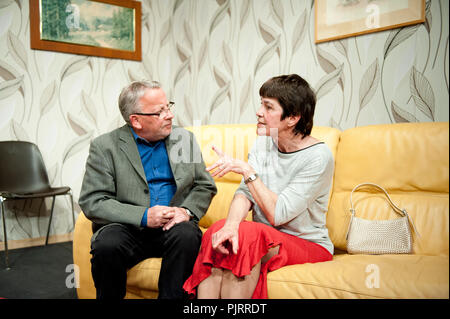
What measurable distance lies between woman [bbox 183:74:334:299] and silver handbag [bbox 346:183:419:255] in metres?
0.11

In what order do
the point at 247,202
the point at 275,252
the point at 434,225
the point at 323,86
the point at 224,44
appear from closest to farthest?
the point at 434,225 → the point at 275,252 → the point at 247,202 → the point at 323,86 → the point at 224,44

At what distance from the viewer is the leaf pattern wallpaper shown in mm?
1905

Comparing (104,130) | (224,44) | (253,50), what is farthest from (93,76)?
(253,50)

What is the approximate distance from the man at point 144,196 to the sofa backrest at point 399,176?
0.58m

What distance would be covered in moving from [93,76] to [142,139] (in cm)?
164

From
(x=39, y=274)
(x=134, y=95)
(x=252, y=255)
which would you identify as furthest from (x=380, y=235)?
(x=39, y=274)

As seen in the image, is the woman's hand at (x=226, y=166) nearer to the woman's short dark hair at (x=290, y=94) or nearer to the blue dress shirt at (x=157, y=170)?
the woman's short dark hair at (x=290, y=94)

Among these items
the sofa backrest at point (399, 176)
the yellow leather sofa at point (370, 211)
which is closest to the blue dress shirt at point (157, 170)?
the yellow leather sofa at point (370, 211)

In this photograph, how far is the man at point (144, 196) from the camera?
4.26 ft

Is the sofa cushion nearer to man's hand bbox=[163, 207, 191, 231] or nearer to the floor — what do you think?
man's hand bbox=[163, 207, 191, 231]

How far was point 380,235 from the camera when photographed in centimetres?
130

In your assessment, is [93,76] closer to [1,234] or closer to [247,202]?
[1,234]

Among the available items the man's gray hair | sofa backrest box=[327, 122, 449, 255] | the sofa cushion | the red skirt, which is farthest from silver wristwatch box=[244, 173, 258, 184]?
the man's gray hair

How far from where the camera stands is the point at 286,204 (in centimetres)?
118
